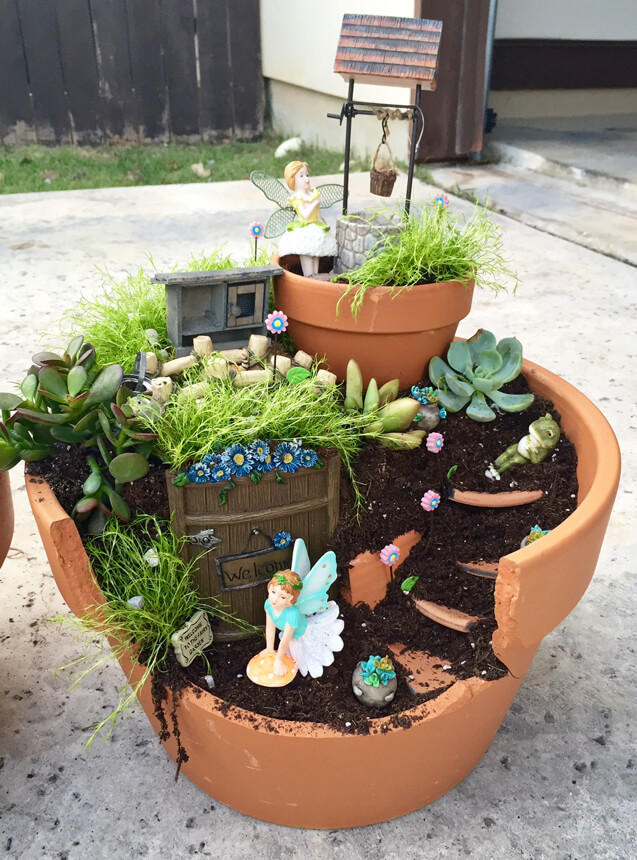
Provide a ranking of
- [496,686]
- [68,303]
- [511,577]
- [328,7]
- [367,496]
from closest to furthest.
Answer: [511,577]
[496,686]
[367,496]
[68,303]
[328,7]

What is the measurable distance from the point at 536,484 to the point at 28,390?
777 millimetres

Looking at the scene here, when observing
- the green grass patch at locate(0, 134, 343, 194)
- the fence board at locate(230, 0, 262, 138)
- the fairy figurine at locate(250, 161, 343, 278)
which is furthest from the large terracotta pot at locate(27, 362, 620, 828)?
the fence board at locate(230, 0, 262, 138)

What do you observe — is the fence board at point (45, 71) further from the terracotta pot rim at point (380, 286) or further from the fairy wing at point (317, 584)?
the fairy wing at point (317, 584)

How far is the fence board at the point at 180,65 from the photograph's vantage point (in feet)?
19.5

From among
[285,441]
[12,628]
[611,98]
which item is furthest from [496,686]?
[611,98]

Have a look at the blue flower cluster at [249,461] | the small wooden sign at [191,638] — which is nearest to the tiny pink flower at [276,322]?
the blue flower cluster at [249,461]

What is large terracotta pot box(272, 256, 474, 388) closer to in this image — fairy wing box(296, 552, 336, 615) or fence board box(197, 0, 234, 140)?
fairy wing box(296, 552, 336, 615)

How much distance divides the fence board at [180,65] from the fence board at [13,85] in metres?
1.06

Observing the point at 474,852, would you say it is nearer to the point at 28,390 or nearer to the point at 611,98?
the point at 28,390

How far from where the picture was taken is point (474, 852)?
1.08 m

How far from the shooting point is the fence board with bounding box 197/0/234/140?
6023 mm

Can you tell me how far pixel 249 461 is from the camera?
103 centimetres

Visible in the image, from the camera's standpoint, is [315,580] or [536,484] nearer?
[315,580]

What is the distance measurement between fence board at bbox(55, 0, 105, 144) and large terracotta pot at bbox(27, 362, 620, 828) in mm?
5681
